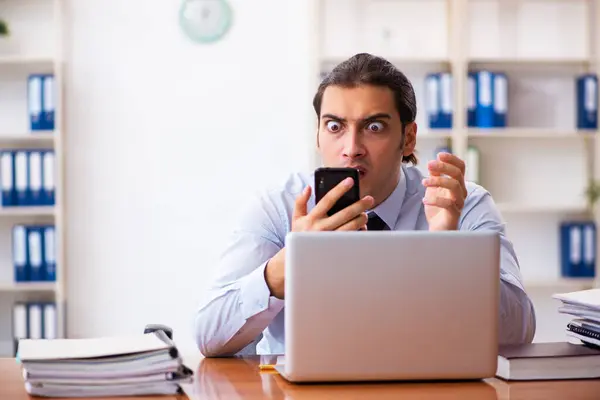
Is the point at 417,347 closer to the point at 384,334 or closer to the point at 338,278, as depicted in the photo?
the point at 384,334

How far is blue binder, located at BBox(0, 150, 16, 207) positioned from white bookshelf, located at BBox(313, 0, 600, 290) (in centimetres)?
161

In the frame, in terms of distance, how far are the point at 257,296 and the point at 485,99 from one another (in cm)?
306

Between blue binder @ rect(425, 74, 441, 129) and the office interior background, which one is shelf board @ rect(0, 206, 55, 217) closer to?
the office interior background

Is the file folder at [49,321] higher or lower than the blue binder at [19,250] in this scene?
lower

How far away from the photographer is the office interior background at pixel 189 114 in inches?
185

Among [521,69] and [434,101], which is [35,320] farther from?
[521,69]

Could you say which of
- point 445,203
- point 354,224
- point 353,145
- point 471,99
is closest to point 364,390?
point 354,224

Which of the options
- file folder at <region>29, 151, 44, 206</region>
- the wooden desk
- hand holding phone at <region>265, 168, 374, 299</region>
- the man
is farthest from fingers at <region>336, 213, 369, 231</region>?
file folder at <region>29, 151, 44, 206</region>

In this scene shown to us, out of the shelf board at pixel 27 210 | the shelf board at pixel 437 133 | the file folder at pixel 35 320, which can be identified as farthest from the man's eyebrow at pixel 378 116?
the file folder at pixel 35 320

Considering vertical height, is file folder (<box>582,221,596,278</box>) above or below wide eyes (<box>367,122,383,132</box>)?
below

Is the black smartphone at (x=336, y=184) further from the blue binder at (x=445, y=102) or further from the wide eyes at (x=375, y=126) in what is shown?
the blue binder at (x=445, y=102)

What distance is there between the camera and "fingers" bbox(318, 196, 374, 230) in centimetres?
158

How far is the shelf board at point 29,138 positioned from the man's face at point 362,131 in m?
2.69

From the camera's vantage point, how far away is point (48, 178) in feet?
14.8
